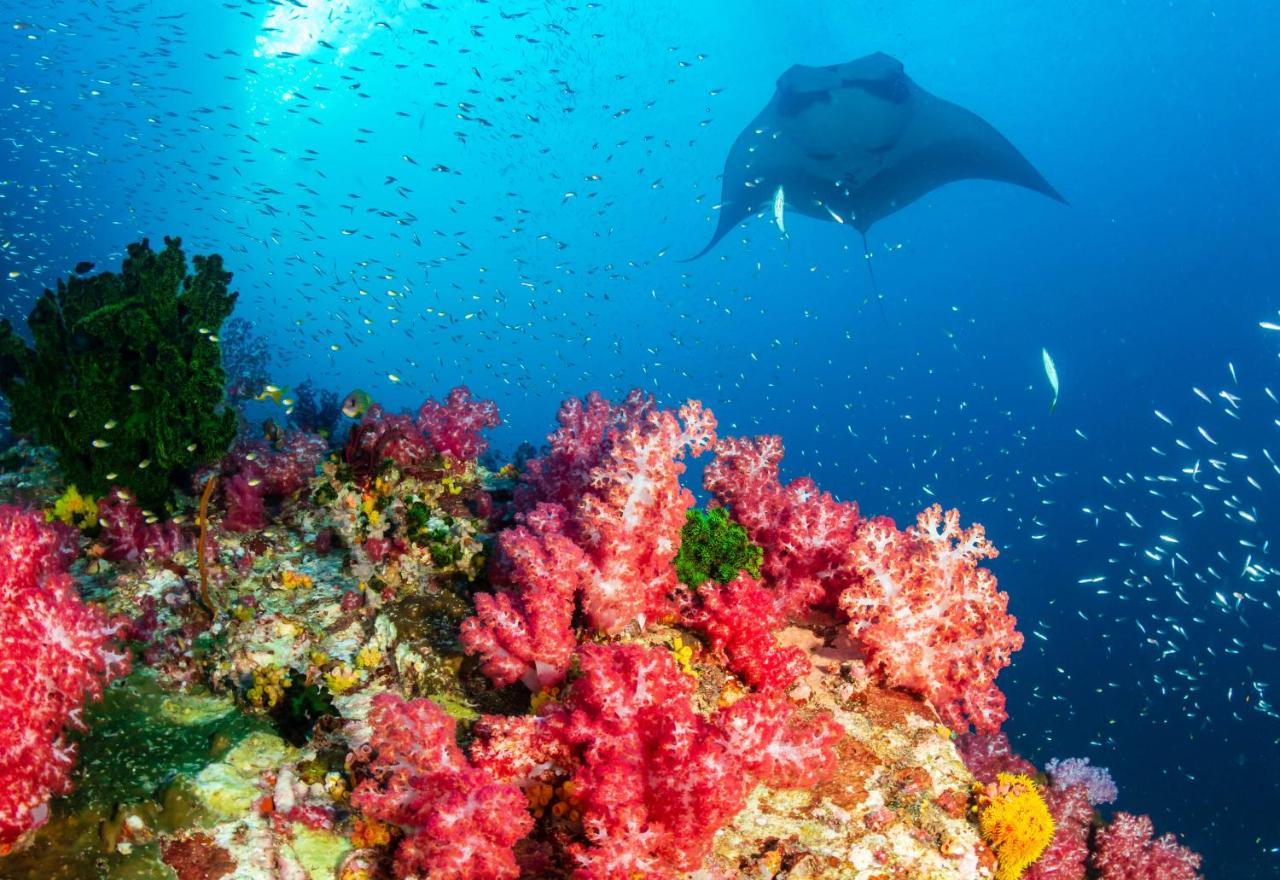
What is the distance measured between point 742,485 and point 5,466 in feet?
23.0

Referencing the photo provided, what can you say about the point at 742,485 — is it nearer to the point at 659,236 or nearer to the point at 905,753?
the point at 905,753

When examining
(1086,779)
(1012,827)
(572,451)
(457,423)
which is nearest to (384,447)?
(457,423)

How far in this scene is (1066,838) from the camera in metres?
6.19

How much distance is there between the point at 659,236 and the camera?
151 m

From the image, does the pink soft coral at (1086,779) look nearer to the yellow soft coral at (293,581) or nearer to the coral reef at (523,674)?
the coral reef at (523,674)

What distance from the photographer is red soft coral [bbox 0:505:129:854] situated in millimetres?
2793

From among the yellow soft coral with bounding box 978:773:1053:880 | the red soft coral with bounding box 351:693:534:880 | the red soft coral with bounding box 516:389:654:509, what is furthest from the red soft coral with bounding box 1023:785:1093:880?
the red soft coral with bounding box 351:693:534:880

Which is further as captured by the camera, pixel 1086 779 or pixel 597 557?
pixel 1086 779

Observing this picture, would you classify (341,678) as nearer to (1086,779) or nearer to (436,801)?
(436,801)

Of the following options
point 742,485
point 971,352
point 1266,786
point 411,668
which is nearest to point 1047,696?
point 1266,786

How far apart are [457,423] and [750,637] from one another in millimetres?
3790

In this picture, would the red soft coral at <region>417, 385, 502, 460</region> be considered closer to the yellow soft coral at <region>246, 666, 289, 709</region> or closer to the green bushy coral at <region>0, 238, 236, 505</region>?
the green bushy coral at <region>0, 238, 236, 505</region>

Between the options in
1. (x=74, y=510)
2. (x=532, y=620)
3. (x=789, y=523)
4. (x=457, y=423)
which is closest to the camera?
(x=532, y=620)

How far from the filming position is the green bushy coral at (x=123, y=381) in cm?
529
